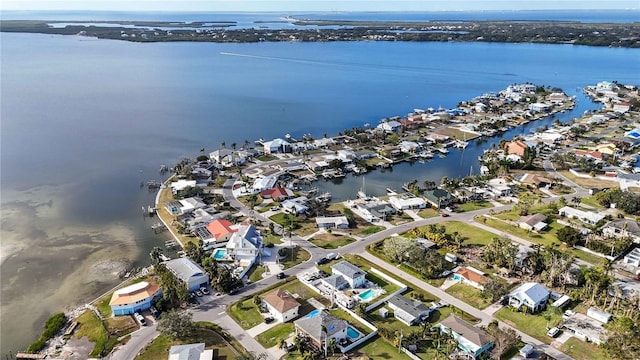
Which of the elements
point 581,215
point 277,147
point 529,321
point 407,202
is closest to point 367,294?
point 529,321

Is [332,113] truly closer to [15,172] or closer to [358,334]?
→ [15,172]

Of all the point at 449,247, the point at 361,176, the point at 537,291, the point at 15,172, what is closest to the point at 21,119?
the point at 15,172

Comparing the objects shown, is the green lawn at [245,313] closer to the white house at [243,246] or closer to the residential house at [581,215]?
the white house at [243,246]

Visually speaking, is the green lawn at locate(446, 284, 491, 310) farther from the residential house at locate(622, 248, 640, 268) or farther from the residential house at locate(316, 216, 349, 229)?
the residential house at locate(622, 248, 640, 268)

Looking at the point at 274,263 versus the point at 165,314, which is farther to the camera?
the point at 274,263

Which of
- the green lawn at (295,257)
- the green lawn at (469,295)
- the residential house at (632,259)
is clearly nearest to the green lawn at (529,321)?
the green lawn at (469,295)

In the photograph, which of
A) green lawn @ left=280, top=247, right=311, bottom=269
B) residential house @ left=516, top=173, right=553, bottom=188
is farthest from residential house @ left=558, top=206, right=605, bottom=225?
green lawn @ left=280, top=247, right=311, bottom=269

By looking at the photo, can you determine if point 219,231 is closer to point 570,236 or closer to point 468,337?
point 468,337
